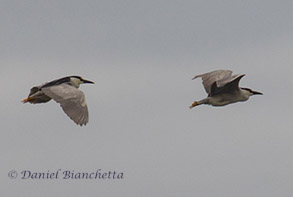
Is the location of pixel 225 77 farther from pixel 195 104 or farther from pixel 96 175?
pixel 96 175

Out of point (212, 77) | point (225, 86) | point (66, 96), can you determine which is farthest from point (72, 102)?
point (225, 86)

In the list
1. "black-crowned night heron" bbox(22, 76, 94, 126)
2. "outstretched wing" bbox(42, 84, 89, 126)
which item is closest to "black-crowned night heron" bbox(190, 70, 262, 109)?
"black-crowned night heron" bbox(22, 76, 94, 126)

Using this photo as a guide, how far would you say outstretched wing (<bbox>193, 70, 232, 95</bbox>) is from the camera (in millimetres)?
28812

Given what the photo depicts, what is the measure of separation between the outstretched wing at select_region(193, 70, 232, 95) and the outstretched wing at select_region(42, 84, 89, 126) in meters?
4.17

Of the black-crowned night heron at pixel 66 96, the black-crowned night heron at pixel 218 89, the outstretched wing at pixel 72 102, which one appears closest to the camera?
the outstretched wing at pixel 72 102

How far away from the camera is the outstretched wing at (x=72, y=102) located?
24716 millimetres

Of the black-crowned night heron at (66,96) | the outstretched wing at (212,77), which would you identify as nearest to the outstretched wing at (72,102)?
the black-crowned night heron at (66,96)

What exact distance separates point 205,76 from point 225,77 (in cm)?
71

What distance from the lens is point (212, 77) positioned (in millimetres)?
28984

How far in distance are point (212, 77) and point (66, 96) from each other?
4.98 metres

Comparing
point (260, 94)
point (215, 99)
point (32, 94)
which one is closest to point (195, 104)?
point (215, 99)

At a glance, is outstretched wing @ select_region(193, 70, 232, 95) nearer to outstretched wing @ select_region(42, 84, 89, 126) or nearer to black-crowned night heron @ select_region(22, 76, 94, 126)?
black-crowned night heron @ select_region(22, 76, 94, 126)

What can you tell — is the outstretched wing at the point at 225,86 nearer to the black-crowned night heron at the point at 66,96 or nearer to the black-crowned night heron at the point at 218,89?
the black-crowned night heron at the point at 218,89

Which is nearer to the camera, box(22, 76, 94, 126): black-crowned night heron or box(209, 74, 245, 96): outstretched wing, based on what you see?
box(22, 76, 94, 126): black-crowned night heron
